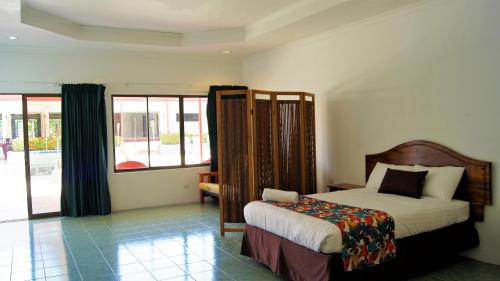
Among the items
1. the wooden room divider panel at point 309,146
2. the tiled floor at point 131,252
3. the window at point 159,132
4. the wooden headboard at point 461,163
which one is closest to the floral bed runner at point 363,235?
the tiled floor at point 131,252

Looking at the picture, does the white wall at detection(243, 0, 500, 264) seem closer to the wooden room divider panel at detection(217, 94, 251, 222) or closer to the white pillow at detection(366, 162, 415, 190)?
the white pillow at detection(366, 162, 415, 190)

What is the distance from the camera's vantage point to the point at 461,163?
4.23 meters

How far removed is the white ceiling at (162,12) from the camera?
16.2 feet

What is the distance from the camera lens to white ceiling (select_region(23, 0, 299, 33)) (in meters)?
4.95

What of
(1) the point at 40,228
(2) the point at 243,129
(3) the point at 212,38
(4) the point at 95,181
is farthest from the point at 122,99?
(2) the point at 243,129

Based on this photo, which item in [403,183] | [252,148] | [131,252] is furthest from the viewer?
[252,148]

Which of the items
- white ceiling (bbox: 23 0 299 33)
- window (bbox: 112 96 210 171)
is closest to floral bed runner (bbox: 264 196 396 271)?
white ceiling (bbox: 23 0 299 33)

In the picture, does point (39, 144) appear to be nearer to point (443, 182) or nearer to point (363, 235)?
point (363, 235)

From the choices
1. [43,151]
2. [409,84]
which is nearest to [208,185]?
[43,151]

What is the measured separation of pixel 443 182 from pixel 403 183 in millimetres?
394

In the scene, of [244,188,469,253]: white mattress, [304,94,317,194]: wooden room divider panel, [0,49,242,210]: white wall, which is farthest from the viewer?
[0,49,242,210]: white wall

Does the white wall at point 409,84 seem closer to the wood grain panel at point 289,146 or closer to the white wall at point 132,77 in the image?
the wood grain panel at point 289,146

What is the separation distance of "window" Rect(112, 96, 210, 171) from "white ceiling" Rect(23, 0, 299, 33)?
166 centimetres

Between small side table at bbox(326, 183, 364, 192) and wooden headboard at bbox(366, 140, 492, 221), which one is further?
small side table at bbox(326, 183, 364, 192)
